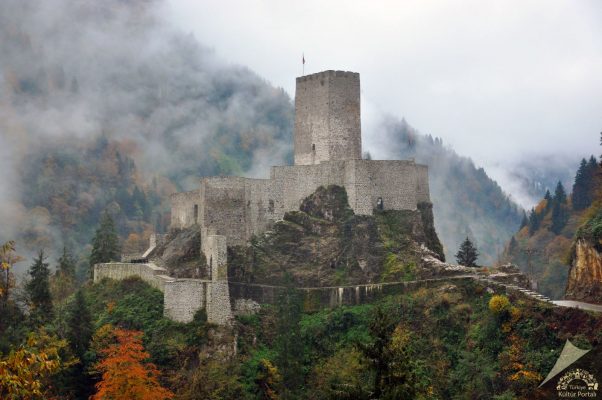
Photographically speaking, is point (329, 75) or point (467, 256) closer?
point (329, 75)

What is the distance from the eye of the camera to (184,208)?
57625mm

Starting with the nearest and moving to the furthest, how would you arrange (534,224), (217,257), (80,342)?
(80,342) → (217,257) → (534,224)

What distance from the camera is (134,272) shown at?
178 ft

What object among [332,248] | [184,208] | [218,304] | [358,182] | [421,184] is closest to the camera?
[218,304]

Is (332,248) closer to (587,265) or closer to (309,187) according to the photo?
(309,187)

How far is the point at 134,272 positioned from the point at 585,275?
29.2 metres

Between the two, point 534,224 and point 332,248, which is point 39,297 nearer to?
point 332,248

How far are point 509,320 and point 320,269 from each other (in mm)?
14243

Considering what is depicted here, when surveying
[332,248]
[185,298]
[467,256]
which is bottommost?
[185,298]

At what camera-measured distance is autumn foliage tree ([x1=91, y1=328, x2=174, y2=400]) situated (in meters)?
41.4

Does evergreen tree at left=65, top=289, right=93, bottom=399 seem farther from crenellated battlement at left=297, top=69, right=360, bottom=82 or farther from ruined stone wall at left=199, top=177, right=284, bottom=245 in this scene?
crenellated battlement at left=297, top=69, right=360, bottom=82

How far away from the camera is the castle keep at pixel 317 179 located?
52969 mm

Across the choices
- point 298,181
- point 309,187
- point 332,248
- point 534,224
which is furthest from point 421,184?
point 534,224

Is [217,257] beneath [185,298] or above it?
above
